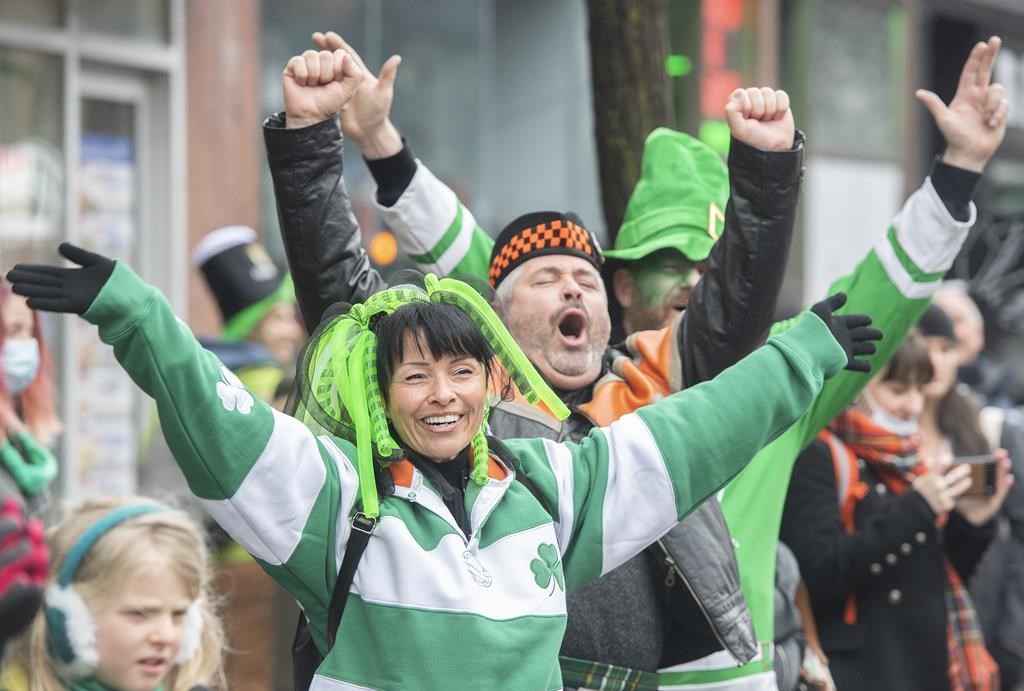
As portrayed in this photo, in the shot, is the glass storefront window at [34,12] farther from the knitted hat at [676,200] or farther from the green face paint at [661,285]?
the green face paint at [661,285]

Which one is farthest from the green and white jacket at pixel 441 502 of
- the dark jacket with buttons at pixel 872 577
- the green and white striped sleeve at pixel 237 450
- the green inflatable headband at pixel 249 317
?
the green inflatable headband at pixel 249 317

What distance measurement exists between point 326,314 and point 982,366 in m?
5.76

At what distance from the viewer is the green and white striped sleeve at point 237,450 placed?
2.33 metres

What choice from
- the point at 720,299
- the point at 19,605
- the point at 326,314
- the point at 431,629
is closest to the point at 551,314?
the point at 720,299

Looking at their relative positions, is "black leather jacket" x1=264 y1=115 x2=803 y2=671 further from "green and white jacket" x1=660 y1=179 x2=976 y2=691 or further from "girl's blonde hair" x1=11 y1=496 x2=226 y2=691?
"girl's blonde hair" x1=11 y1=496 x2=226 y2=691

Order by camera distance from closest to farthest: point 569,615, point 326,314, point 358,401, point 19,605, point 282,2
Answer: point 19,605, point 358,401, point 326,314, point 569,615, point 282,2

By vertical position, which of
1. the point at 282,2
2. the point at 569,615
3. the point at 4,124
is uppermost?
the point at 282,2

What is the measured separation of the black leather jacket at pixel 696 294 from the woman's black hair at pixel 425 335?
52 cm

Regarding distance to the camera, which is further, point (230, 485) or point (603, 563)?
point (603, 563)

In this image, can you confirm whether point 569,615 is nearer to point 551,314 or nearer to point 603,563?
point 603,563

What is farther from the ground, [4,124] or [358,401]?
[4,124]

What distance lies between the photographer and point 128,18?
318 inches

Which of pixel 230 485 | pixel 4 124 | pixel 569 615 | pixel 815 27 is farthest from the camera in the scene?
pixel 815 27

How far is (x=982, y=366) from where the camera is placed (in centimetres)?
784
